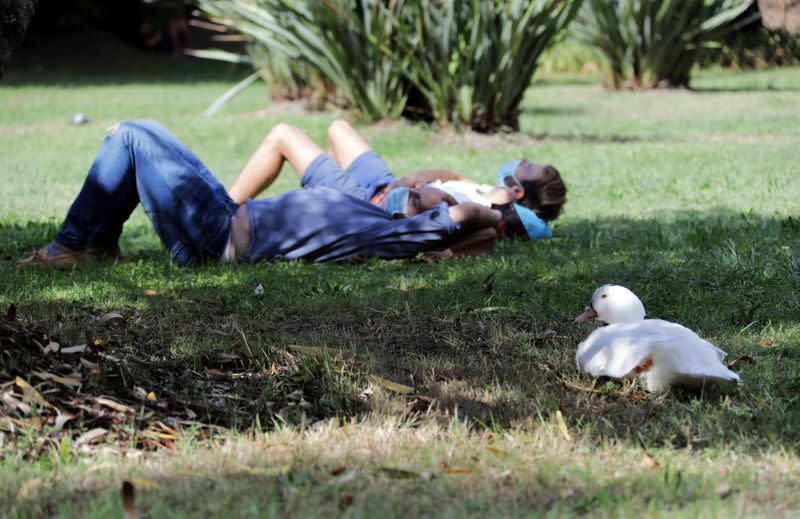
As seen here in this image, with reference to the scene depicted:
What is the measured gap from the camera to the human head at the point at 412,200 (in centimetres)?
579

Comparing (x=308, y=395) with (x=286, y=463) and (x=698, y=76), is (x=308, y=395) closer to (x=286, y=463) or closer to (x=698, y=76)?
(x=286, y=463)

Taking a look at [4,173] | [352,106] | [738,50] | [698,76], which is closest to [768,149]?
[352,106]

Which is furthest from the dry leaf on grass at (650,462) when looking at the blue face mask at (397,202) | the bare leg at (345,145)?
the bare leg at (345,145)

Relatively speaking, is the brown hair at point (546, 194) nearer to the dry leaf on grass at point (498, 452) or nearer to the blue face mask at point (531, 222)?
the blue face mask at point (531, 222)

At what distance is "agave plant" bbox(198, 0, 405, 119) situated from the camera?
10906mm

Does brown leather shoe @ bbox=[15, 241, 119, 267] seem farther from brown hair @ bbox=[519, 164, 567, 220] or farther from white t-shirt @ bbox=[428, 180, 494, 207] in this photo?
brown hair @ bbox=[519, 164, 567, 220]

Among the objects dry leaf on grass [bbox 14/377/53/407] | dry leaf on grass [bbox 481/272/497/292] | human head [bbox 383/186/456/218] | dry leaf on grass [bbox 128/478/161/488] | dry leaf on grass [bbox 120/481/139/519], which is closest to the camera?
dry leaf on grass [bbox 120/481/139/519]

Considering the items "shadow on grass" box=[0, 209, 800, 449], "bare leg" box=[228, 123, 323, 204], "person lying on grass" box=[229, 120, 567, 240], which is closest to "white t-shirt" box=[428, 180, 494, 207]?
"person lying on grass" box=[229, 120, 567, 240]

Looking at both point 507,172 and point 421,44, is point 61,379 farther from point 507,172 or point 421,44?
point 421,44

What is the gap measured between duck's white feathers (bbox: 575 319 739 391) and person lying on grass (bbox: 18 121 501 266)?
6.93 feet

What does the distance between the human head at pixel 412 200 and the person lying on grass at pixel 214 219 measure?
12cm

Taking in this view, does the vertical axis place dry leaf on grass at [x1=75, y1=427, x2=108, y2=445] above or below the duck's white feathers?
below

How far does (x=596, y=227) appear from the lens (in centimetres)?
659

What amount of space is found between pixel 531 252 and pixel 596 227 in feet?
3.15
